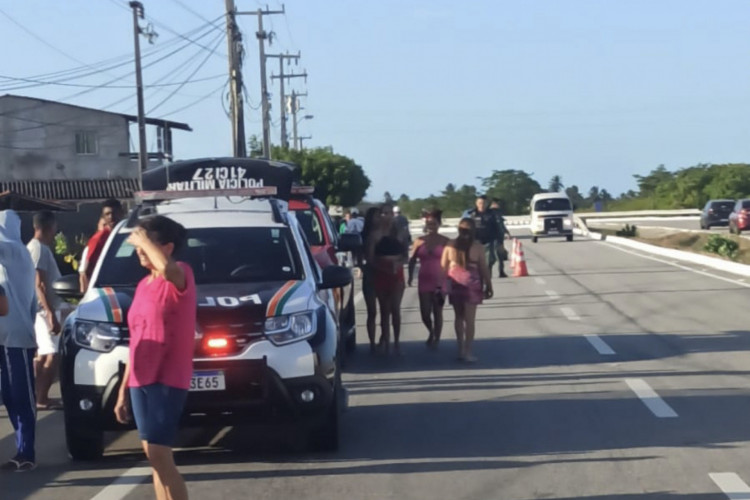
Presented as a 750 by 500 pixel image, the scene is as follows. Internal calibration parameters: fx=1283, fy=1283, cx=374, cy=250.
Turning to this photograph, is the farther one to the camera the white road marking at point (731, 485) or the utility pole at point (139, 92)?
the utility pole at point (139, 92)

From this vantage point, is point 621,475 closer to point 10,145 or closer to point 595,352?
point 595,352

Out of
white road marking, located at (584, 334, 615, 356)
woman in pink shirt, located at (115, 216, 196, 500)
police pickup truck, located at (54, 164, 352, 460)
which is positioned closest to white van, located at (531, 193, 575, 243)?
white road marking, located at (584, 334, 615, 356)

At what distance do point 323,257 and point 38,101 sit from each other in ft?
178

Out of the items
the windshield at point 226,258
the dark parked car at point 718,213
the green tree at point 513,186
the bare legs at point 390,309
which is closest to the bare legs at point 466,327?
the bare legs at point 390,309

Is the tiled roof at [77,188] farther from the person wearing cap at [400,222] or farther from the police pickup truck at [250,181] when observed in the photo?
the police pickup truck at [250,181]

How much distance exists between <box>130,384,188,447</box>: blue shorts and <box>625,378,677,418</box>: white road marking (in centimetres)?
540

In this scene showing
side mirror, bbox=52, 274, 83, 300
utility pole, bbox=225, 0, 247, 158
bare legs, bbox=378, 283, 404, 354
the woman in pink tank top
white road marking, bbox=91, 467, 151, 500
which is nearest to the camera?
white road marking, bbox=91, 467, 151, 500

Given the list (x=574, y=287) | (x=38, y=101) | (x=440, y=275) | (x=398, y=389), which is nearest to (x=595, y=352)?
(x=440, y=275)

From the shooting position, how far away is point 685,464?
8773 mm

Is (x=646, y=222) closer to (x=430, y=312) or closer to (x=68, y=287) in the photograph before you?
(x=430, y=312)

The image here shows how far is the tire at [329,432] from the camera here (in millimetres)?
9266

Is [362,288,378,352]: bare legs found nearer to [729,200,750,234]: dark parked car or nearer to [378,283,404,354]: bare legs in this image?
Result: [378,283,404,354]: bare legs

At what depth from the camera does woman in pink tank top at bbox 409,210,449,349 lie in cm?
1551

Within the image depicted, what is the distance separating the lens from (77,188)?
61656 mm
